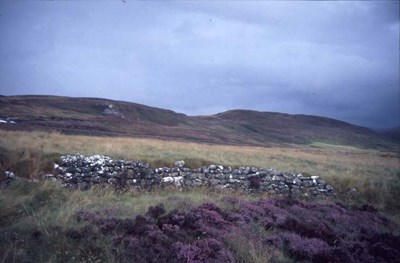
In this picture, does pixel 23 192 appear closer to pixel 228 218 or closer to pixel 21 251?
pixel 21 251

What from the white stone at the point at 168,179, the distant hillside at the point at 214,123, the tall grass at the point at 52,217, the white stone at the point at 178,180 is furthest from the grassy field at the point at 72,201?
the distant hillside at the point at 214,123

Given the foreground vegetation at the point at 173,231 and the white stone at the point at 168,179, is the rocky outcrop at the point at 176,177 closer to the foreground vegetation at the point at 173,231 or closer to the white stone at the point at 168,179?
the white stone at the point at 168,179

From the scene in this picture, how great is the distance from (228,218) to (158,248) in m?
3.11

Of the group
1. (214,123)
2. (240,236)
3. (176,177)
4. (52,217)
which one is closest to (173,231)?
(240,236)

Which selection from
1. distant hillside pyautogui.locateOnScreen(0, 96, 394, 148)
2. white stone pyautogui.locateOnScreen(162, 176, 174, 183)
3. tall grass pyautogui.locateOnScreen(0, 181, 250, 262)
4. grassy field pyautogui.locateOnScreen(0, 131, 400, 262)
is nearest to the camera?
tall grass pyautogui.locateOnScreen(0, 181, 250, 262)

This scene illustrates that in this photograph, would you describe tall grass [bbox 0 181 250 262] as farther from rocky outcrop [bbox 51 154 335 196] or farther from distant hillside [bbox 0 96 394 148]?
distant hillside [bbox 0 96 394 148]

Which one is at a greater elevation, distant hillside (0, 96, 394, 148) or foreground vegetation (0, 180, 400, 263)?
distant hillside (0, 96, 394, 148)

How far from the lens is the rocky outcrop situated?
14914 millimetres

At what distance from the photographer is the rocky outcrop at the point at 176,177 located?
1491 cm

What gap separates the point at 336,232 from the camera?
991 centimetres

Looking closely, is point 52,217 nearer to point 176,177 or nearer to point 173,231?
point 173,231

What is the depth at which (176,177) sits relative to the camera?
1619cm

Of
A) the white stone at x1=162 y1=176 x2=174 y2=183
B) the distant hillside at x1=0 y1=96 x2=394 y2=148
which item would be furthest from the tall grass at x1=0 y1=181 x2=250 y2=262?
the distant hillside at x1=0 y1=96 x2=394 y2=148

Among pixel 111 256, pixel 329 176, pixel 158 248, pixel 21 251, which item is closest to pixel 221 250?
pixel 158 248
